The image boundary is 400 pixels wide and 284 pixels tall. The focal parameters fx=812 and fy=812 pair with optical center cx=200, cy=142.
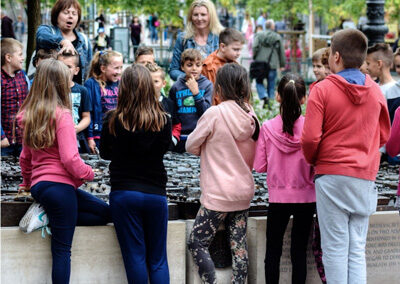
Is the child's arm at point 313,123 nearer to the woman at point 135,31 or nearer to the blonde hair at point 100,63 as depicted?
the blonde hair at point 100,63

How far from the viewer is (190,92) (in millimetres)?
8445

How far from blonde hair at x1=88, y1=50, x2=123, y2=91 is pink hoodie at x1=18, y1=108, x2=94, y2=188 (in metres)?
2.82

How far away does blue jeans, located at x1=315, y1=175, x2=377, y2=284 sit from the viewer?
5.36 meters

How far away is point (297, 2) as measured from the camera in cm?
2894

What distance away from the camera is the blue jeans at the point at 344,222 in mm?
5363

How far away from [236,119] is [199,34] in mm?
3696

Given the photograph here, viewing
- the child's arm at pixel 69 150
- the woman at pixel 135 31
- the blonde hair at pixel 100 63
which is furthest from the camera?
the woman at pixel 135 31

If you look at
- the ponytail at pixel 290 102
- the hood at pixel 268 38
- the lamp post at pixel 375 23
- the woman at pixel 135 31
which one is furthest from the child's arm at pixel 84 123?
the woman at pixel 135 31

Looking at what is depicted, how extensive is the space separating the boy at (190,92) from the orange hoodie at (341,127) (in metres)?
2.96

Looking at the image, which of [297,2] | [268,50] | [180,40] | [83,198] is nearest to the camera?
[83,198]

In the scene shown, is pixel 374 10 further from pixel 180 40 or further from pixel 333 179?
pixel 333 179

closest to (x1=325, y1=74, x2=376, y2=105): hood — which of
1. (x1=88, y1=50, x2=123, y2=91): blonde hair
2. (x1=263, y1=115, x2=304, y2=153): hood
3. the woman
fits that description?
(x1=263, y1=115, x2=304, y2=153): hood

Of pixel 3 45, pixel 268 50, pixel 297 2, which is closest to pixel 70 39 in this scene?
pixel 3 45

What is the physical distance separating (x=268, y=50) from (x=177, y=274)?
44.1ft
